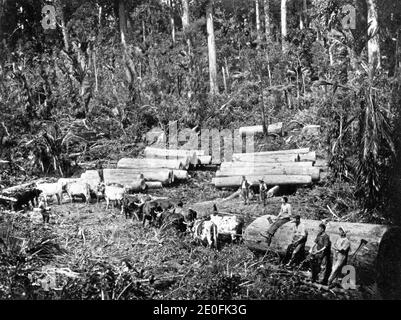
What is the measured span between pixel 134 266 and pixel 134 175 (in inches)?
246

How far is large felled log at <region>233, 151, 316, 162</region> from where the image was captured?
15384 millimetres

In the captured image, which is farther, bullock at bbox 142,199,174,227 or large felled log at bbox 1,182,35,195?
large felled log at bbox 1,182,35,195

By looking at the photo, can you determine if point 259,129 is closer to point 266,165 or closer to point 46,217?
point 266,165

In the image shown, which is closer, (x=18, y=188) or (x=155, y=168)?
(x=18, y=188)

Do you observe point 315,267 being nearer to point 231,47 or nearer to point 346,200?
point 346,200

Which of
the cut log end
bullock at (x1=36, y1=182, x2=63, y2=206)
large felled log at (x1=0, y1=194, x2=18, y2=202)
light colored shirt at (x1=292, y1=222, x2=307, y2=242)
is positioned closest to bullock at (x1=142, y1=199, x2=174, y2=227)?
light colored shirt at (x1=292, y1=222, x2=307, y2=242)

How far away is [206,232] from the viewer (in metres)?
10.9

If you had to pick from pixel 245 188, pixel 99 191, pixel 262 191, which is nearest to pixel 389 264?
pixel 262 191

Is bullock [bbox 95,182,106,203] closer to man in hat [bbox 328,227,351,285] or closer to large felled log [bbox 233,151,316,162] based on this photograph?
large felled log [bbox 233,151,316,162]

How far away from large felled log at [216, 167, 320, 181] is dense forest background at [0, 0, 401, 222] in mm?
1019

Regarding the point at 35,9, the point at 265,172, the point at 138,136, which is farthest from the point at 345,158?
the point at 35,9

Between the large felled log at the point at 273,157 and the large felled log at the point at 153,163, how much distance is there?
1.73m

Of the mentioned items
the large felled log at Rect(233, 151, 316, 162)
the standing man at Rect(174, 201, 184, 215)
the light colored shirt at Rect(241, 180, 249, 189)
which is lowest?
the standing man at Rect(174, 201, 184, 215)

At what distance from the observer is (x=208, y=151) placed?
1761 centimetres
